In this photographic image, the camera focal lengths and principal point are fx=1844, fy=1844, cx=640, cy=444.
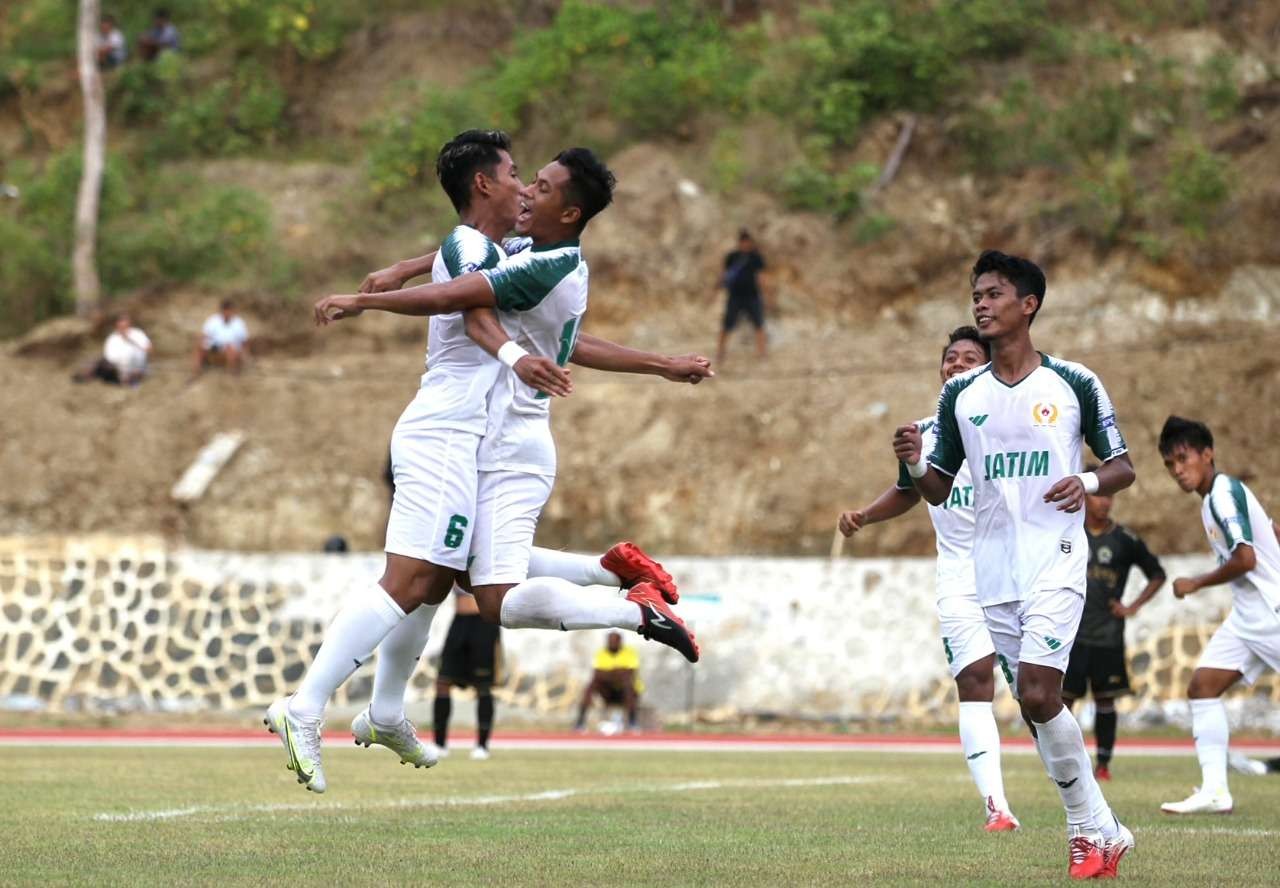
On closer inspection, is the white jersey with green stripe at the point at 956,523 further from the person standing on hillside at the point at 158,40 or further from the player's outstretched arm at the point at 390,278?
the person standing on hillside at the point at 158,40

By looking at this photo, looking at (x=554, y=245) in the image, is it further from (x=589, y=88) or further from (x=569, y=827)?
(x=589, y=88)

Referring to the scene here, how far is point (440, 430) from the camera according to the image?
302 inches

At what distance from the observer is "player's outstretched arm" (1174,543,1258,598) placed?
11172 millimetres

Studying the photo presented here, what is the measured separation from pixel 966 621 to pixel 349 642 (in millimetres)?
4011

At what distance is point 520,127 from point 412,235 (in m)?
3.26

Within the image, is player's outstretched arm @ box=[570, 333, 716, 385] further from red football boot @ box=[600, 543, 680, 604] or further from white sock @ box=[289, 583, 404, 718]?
white sock @ box=[289, 583, 404, 718]

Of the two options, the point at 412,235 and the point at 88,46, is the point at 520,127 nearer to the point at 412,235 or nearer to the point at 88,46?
the point at 412,235

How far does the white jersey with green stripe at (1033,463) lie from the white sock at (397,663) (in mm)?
2408

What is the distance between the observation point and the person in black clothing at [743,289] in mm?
30141

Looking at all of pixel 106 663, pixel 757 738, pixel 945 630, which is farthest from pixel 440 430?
pixel 106 663

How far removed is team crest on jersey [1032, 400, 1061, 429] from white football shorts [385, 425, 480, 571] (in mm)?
2320

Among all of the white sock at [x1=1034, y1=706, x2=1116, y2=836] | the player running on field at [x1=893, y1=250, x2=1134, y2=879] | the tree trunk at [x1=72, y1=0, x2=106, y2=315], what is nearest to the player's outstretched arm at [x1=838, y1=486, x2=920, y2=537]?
the player running on field at [x1=893, y1=250, x2=1134, y2=879]

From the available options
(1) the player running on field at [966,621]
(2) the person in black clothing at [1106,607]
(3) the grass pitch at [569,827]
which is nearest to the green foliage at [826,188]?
(2) the person in black clothing at [1106,607]

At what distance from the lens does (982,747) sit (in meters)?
9.82
